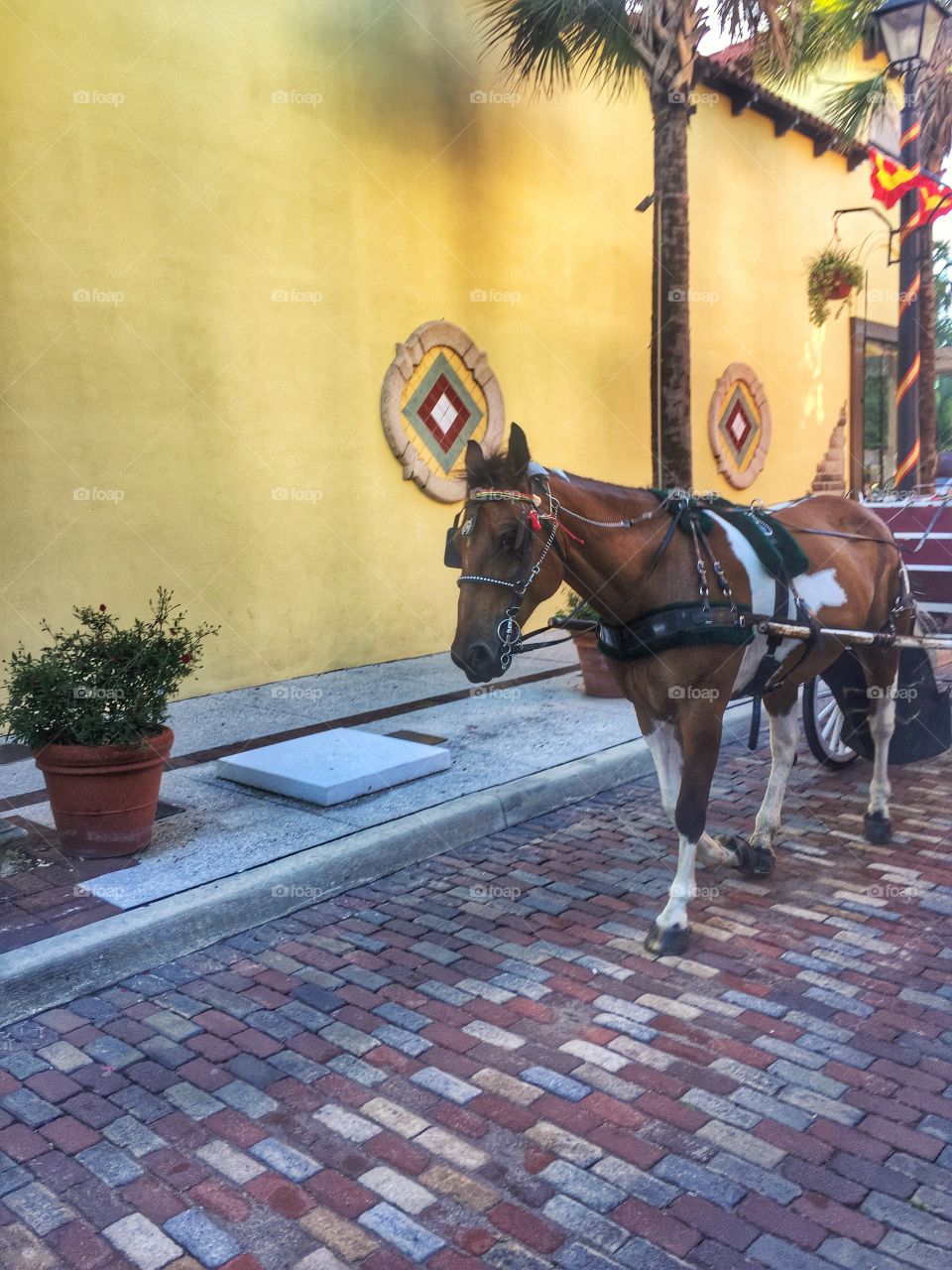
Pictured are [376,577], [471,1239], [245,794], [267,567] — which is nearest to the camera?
[471,1239]

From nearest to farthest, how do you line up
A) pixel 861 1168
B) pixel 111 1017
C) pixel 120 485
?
pixel 861 1168 → pixel 111 1017 → pixel 120 485

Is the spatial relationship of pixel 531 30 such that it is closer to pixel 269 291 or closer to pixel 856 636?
pixel 269 291

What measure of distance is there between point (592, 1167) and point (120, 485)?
20.3 ft

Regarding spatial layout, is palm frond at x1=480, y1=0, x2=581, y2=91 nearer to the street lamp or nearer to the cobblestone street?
the street lamp

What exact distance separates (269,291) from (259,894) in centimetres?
566

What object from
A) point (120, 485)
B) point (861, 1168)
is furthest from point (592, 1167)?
point (120, 485)

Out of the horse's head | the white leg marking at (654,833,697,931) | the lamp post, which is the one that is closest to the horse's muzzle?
the horse's head

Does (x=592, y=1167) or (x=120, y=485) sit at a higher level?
(x=120, y=485)

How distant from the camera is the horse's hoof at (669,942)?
13.4 ft

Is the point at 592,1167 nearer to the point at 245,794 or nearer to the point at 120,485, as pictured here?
the point at 245,794

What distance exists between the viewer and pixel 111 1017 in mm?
3695

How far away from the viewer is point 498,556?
371cm

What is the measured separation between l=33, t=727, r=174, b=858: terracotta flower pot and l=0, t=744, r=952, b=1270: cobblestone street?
0.90 m

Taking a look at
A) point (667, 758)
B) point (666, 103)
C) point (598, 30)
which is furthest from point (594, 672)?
point (598, 30)
